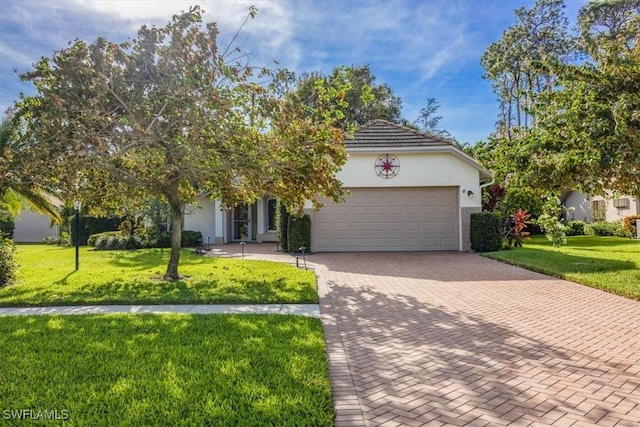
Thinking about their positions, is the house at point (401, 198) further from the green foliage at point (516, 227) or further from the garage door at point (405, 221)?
the green foliage at point (516, 227)

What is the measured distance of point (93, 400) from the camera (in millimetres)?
3818

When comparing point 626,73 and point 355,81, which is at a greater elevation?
point 355,81

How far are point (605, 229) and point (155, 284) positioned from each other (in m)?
25.6

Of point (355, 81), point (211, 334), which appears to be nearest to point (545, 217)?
point (211, 334)

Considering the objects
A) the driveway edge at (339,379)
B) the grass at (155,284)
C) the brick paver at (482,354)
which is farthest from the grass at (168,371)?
the grass at (155,284)

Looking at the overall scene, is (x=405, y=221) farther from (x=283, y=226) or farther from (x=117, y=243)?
(x=117, y=243)

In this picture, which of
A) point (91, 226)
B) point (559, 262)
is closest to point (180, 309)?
point (559, 262)

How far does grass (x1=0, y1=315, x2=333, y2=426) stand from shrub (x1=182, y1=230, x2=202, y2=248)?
1525cm

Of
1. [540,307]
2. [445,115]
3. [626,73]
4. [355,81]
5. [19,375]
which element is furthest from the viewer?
[445,115]

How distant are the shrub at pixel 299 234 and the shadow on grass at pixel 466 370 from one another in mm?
10109

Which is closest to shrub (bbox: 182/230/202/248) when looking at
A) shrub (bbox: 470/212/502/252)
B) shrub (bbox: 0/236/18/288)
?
shrub (bbox: 0/236/18/288)

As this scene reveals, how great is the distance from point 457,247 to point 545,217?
135 inches

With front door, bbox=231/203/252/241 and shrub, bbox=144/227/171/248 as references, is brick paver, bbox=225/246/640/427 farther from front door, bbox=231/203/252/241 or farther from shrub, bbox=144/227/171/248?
front door, bbox=231/203/252/241

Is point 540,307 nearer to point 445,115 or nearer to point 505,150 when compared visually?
point 505,150
